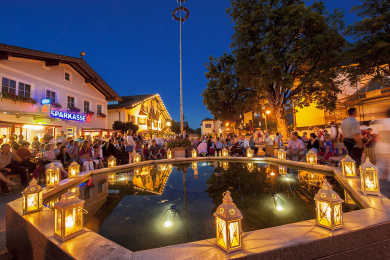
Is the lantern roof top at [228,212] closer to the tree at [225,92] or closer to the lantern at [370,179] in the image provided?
the lantern at [370,179]

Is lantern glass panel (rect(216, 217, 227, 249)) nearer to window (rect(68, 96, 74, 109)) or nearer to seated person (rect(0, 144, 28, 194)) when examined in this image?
seated person (rect(0, 144, 28, 194))

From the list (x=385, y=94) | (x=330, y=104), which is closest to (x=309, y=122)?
(x=385, y=94)

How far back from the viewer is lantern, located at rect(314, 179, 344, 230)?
190 centimetres

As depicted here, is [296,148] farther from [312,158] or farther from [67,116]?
[67,116]

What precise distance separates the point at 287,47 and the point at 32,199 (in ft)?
54.6

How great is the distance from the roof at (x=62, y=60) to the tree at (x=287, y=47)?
45.0 ft

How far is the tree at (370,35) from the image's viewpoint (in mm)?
12258

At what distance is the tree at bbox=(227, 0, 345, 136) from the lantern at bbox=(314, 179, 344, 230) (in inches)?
492

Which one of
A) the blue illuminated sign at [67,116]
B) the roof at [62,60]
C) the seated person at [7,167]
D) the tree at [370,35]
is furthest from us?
the blue illuminated sign at [67,116]

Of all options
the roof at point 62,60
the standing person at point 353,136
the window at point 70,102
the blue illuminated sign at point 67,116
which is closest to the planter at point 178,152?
the standing person at point 353,136

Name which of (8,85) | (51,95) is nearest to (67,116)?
(51,95)

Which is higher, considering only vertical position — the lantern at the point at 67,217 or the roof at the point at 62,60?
the roof at the point at 62,60

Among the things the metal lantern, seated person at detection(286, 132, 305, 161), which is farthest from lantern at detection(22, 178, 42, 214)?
seated person at detection(286, 132, 305, 161)

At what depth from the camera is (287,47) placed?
13.9 m
